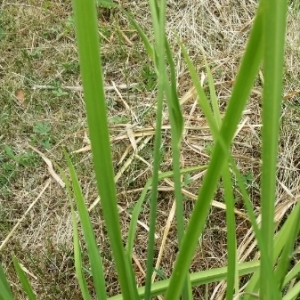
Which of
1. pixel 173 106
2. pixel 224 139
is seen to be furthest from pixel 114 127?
pixel 224 139

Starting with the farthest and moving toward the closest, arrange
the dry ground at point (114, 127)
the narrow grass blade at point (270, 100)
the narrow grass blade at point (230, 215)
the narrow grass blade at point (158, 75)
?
the dry ground at point (114, 127)
the narrow grass blade at point (230, 215)
the narrow grass blade at point (158, 75)
the narrow grass blade at point (270, 100)

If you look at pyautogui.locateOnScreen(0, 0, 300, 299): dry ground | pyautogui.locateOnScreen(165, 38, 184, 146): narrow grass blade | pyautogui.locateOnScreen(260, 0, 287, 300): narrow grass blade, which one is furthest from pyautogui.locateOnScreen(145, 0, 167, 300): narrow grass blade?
pyautogui.locateOnScreen(0, 0, 300, 299): dry ground

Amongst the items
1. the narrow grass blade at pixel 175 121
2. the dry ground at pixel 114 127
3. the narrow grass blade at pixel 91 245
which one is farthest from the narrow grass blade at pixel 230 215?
the dry ground at pixel 114 127

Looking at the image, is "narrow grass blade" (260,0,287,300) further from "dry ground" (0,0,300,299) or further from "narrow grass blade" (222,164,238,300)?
"dry ground" (0,0,300,299)

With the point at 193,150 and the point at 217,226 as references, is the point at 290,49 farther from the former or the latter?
the point at 217,226

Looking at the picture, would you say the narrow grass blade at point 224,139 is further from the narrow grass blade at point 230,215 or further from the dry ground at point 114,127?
the dry ground at point 114,127

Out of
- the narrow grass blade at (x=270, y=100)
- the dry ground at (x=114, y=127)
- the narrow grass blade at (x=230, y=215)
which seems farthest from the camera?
the dry ground at (x=114, y=127)

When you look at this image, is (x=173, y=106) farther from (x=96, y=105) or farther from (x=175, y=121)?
(x=96, y=105)
